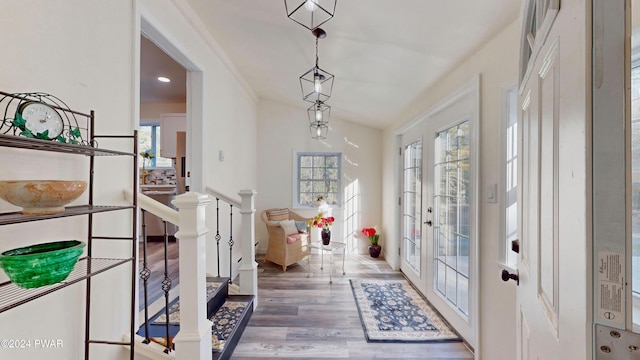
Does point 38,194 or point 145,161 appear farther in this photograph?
point 145,161

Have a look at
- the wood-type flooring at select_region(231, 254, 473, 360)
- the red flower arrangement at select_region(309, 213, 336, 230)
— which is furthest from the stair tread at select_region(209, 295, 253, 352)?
the red flower arrangement at select_region(309, 213, 336, 230)

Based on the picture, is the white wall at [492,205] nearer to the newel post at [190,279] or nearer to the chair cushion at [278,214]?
the newel post at [190,279]

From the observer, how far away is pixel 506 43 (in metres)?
1.60

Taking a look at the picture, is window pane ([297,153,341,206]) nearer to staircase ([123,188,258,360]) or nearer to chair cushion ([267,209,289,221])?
chair cushion ([267,209,289,221])

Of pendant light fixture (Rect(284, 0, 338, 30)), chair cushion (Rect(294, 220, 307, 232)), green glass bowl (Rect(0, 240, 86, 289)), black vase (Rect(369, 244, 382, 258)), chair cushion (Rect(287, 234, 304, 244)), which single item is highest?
pendant light fixture (Rect(284, 0, 338, 30))

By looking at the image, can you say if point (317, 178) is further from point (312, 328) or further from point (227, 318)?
point (227, 318)

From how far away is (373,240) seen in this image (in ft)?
14.6

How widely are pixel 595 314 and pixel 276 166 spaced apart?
4.45 m

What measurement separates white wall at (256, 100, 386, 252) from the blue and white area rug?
162cm

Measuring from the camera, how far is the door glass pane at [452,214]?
217 cm

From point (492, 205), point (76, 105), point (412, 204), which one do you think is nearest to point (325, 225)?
point (412, 204)

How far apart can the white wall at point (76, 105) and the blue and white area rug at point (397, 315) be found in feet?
6.30

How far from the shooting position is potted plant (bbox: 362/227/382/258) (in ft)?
14.4

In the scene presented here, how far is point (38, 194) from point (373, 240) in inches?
165
